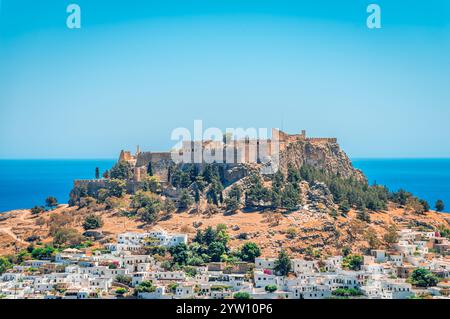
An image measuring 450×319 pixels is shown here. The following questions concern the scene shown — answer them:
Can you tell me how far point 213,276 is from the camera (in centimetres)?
2397

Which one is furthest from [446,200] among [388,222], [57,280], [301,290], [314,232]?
[57,280]

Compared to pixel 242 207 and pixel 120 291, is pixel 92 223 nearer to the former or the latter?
pixel 242 207

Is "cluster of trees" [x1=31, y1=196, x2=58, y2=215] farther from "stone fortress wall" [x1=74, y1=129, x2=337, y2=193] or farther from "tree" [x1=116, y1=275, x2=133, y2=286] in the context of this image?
"tree" [x1=116, y1=275, x2=133, y2=286]

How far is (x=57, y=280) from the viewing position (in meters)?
23.4

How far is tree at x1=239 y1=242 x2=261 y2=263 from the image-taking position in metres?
25.6

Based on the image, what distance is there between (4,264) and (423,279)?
13.4 metres

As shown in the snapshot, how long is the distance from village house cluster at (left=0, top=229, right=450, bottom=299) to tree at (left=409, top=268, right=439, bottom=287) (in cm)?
23

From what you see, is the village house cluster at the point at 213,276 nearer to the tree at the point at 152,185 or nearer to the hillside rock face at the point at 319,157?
the tree at the point at 152,185

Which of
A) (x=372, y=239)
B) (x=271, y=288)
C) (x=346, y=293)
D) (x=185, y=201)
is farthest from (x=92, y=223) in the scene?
(x=346, y=293)

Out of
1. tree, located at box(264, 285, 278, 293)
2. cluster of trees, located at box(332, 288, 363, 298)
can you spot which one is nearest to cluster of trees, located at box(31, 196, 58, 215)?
tree, located at box(264, 285, 278, 293)

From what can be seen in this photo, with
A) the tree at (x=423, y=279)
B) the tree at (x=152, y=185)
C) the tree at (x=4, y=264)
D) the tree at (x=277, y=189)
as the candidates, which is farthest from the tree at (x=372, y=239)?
the tree at (x=4, y=264)

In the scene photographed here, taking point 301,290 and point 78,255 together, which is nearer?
point 301,290
